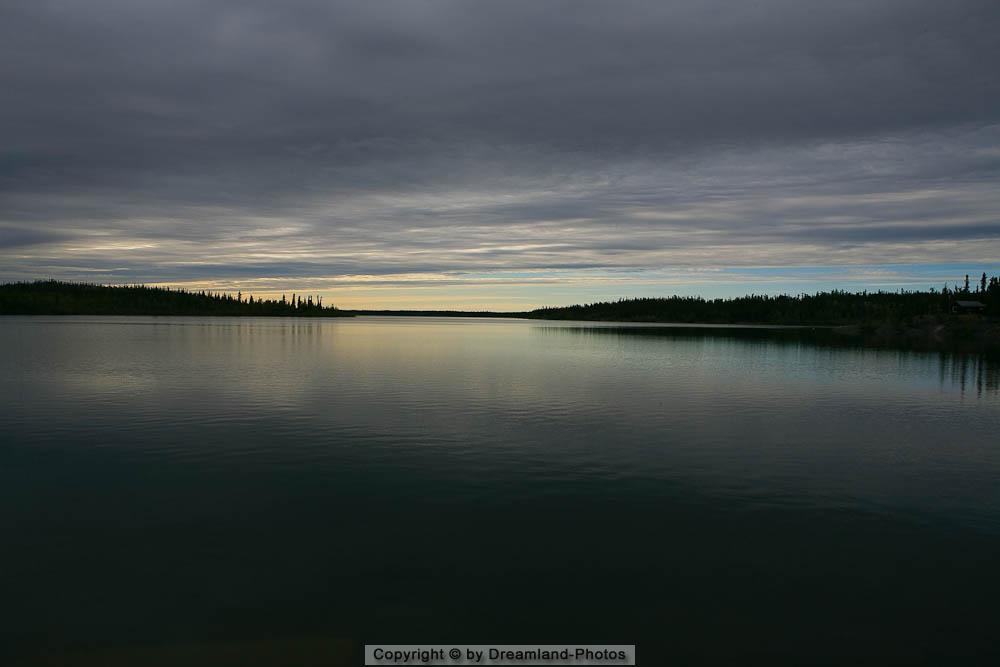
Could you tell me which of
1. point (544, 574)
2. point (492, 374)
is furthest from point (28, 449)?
point (492, 374)

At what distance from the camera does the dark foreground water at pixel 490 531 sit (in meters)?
11.7

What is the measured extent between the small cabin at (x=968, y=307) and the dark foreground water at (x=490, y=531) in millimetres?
177546

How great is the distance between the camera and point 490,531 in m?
16.3

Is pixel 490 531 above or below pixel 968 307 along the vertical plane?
below

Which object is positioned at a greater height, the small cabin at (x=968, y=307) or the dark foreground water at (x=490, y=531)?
the small cabin at (x=968, y=307)

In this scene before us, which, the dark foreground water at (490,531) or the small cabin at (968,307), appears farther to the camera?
the small cabin at (968,307)

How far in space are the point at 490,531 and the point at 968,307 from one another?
212 metres

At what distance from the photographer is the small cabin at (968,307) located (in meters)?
178

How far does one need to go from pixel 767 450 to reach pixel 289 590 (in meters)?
20.4

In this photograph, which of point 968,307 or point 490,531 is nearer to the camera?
point 490,531

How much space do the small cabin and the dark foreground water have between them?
178 meters

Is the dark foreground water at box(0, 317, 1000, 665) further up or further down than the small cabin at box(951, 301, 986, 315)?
further down

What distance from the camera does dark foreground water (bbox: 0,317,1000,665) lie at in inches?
462

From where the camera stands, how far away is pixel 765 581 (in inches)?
543
